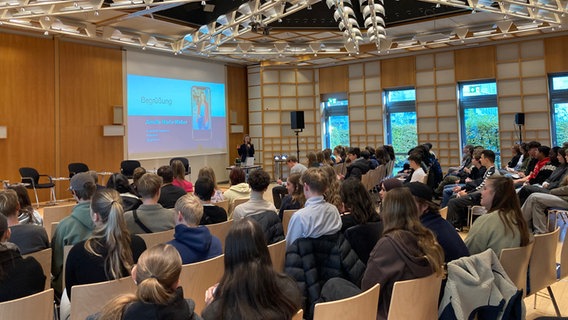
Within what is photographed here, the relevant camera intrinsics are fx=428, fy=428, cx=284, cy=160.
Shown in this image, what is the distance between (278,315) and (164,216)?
7.10 feet

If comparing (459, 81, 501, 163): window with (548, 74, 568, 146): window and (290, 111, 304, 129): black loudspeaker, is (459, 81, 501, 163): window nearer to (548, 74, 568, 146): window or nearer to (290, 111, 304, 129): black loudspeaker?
(548, 74, 568, 146): window

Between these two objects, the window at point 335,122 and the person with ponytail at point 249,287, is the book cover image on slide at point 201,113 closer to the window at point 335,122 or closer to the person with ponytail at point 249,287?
the window at point 335,122

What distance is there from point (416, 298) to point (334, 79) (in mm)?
13749

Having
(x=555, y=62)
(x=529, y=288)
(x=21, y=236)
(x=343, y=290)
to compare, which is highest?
(x=555, y=62)

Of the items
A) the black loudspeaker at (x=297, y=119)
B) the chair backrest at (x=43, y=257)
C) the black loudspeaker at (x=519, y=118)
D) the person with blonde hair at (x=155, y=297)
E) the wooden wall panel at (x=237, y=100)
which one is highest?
the wooden wall panel at (x=237, y=100)

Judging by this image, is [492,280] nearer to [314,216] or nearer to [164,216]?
[314,216]

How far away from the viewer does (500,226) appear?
3.00 m

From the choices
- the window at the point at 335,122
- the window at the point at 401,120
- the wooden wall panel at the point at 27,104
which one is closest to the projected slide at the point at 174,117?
the wooden wall panel at the point at 27,104

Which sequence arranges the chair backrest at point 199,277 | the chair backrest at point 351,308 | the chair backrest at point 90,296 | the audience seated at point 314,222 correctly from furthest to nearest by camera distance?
1. the audience seated at point 314,222
2. the chair backrest at point 199,277
3. the chair backrest at point 90,296
4. the chair backrest at point 351,308

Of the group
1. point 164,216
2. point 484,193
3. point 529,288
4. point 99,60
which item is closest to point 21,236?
point 164,216

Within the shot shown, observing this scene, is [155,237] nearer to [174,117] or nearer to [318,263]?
[318,263]

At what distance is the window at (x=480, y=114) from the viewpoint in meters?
12.9

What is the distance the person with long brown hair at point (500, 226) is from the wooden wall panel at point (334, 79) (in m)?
12.4

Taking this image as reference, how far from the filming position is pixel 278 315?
167 cm
